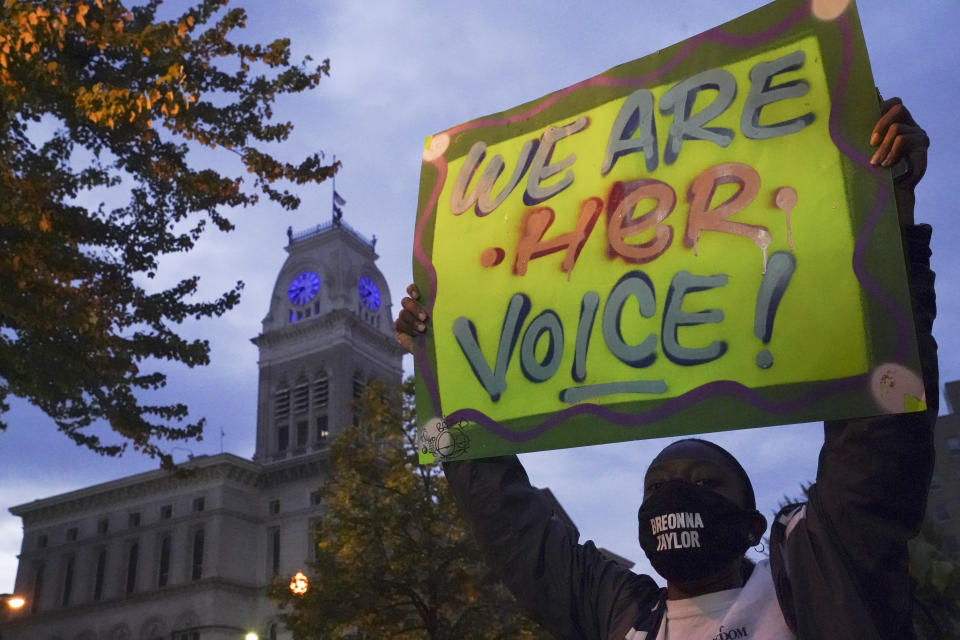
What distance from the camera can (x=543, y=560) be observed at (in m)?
2.39

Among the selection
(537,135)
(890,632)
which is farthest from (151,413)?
(890,632)

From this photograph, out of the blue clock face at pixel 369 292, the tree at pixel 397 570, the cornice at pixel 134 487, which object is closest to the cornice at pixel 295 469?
the cornice at pixel 134 487

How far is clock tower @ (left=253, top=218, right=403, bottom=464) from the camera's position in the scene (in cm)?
5331

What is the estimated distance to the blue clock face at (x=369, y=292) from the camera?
5688 centimetres

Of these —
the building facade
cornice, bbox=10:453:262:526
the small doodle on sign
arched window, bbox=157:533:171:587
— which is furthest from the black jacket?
arched window, bbox=157:533:171:587

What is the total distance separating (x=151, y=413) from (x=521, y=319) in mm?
10884

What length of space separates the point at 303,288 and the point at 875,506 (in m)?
56.8

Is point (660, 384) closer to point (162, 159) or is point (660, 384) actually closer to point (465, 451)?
point (465, 451)

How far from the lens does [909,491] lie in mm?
1726

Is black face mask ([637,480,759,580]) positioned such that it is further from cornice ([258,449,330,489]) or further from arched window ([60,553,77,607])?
arched window ([60,553,77,607])

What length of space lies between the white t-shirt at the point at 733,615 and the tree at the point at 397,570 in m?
16.2

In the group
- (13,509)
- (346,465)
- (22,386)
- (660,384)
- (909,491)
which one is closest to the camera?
(909,491)

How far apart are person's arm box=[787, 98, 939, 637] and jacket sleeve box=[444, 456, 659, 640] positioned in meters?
0.53

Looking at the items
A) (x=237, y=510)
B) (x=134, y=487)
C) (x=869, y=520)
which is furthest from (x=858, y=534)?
(x=134, y=487)
